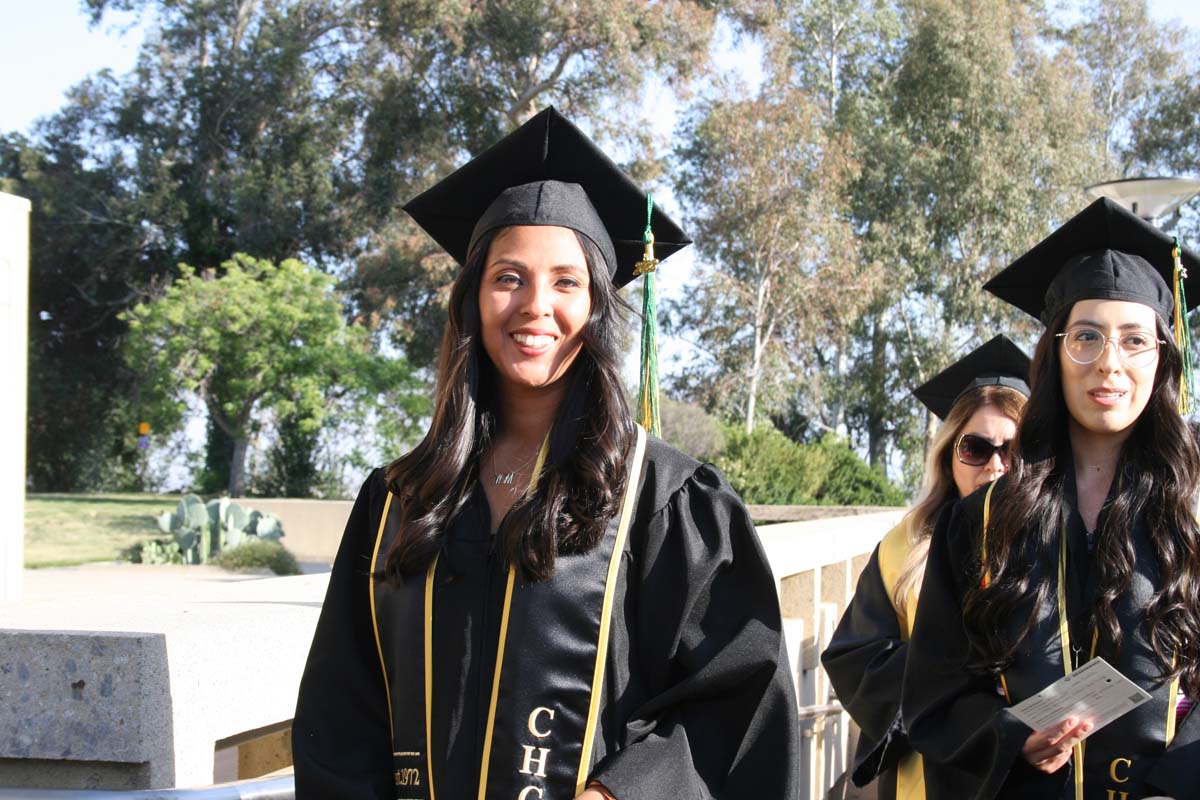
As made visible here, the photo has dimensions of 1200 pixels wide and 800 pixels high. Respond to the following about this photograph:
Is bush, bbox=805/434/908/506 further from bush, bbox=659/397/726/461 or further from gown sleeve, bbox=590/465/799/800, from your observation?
gown sleeve, bbox=590/465/799/800

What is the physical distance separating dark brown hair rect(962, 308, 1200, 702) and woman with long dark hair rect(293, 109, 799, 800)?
0.65 meters

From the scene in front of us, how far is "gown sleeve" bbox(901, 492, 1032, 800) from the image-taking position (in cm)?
259

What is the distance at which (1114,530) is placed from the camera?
2650 millimetres

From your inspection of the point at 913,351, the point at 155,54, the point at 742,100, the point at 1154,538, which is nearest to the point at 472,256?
the point at 1154,538

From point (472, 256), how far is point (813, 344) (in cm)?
2875

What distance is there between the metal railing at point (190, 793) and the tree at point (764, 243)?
26044 millimetres

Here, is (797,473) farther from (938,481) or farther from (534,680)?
(534,680)

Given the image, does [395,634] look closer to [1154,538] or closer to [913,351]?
[1154,538]

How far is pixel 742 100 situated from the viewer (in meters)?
29.8

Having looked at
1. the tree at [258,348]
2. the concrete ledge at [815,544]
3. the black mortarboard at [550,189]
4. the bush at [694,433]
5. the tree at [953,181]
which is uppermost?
the tree at [953,181]

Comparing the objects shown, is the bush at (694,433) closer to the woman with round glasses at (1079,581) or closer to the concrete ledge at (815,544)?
the concrete ledge at (815,544)

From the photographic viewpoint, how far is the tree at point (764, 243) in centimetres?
2897

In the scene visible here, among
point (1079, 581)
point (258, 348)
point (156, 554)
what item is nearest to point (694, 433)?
point (258, 348)

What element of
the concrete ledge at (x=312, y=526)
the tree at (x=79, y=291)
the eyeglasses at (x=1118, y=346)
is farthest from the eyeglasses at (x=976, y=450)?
the tree at (x=79, y=291)
